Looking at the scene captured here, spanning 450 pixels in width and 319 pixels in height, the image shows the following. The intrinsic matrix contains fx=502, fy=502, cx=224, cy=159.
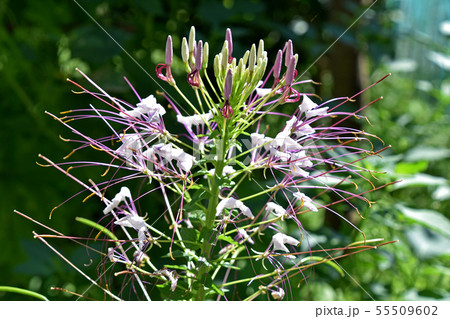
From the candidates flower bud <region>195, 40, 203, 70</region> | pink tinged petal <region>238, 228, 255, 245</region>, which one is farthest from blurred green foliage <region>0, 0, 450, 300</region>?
flower bud <region>195, 40, 203, 70</region>

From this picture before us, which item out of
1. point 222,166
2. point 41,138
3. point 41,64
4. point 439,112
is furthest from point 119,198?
point 439,112

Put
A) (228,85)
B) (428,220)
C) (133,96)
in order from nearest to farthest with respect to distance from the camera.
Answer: (228,85) → (428,220) → (133,96)

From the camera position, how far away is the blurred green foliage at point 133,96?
1024mm

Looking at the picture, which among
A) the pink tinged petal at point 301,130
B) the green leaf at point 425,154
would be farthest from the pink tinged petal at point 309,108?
the green leaf at point 425,154

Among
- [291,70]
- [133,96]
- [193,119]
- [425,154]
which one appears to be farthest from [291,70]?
[425,154]

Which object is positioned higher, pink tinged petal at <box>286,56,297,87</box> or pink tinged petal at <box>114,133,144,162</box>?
pink tinged petal at <box>286,56,297,87</box>

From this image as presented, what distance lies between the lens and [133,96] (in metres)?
1.07

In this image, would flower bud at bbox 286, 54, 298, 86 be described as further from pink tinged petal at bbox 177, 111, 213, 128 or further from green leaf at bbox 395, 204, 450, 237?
green leaf at bbox 395, 204, 450, 237

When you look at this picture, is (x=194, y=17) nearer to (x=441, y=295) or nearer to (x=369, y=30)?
(x=369, y=30)

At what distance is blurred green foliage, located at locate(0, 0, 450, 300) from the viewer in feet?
3.36

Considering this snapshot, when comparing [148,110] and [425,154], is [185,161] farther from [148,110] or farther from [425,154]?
[425,154]

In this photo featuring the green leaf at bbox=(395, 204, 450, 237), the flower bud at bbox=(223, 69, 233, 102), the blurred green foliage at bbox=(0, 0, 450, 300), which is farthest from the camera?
the blurred green foliage at bbox=(0, 0, 450, 300)

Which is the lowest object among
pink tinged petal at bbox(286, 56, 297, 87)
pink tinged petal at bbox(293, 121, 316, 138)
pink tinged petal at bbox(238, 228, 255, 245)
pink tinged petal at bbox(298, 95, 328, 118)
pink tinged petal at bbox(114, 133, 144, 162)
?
pink tinged petal at bbox(238, 228, 255, 245)

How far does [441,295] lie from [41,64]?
1.10m
